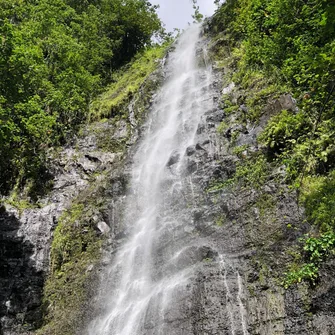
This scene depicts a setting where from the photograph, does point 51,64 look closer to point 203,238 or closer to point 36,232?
point 36,232

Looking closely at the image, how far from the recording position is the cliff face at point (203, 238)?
22.6ft

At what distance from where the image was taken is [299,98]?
1045cm

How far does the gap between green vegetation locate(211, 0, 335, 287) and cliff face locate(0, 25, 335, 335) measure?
0.25m

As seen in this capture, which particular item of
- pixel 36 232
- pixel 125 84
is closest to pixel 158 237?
pixel 36 232

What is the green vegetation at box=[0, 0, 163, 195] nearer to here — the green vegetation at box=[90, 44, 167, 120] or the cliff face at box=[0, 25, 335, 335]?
the green vegetation at box=[90, 44, 167, 120]

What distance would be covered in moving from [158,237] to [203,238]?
4.87ft

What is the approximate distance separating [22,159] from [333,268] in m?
12.7

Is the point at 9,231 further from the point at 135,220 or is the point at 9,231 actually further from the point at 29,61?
the point at 29,61

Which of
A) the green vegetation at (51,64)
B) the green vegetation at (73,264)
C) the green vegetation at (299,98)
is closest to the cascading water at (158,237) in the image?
the green vegetation at (73,264)

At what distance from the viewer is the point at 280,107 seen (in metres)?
10.8

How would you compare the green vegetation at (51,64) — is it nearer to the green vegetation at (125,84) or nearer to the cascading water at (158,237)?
the green vegetation at (125,84)

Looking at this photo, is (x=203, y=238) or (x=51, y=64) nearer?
(x=203, y=238)

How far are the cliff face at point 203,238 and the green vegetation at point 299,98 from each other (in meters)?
0.25

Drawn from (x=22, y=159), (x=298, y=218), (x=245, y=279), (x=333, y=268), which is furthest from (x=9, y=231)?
(x=333, y=268)
